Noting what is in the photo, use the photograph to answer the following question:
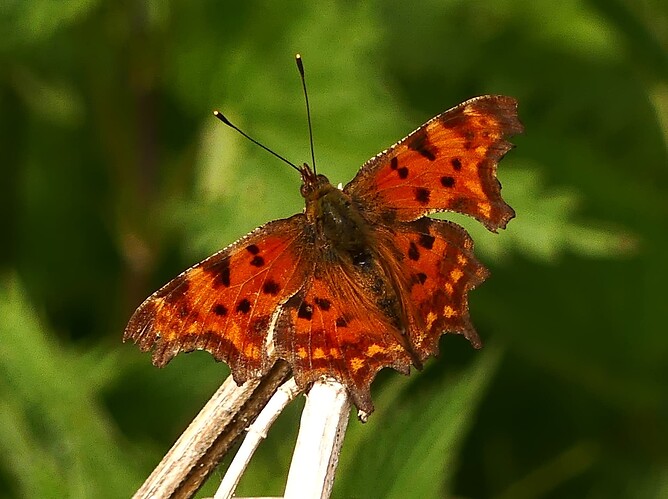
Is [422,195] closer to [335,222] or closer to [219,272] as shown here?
[335,222]

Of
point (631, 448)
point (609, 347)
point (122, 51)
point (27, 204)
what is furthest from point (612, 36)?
point (27, 204)

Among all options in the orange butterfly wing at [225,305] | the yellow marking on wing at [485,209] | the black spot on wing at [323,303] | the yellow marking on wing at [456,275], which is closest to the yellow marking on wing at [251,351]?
the orange butterfly wing at [225,305]

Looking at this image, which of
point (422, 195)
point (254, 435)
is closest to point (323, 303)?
point (422, 195)

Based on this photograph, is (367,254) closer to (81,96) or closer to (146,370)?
(146,370)

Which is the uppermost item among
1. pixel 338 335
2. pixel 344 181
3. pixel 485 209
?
pixel 344 181

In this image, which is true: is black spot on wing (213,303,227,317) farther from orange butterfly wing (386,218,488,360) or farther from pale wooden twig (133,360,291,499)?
orange butterfly wing (386,218,488,360)

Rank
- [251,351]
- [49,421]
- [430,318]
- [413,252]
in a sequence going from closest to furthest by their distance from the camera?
[251,351]
[430,318]
[413,252]
[49,421]

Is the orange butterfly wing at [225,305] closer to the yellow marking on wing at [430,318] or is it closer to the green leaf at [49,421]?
the yellow marking on wing at [430,318]
